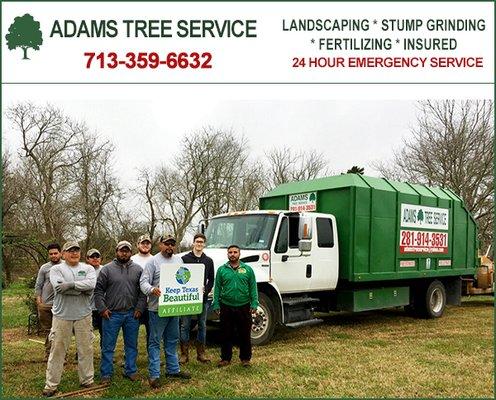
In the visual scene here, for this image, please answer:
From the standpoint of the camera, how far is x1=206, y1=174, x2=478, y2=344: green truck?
845 centimetres

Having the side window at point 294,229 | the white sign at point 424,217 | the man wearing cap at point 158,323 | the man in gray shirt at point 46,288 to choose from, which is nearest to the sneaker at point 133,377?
the man wearing cap at point 158,323

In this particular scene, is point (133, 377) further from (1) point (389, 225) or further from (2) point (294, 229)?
(1) point (389, 225)

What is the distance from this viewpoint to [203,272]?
6.51 m

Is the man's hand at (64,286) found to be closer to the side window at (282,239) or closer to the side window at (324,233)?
the side window at (282,239)

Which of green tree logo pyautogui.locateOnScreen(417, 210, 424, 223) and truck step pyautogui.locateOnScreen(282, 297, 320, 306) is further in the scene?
green tree logo pyautogui.locateOnScreen(417, 210, 424, 223)

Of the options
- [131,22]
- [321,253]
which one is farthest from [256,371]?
[131,22]

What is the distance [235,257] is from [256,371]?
157cm

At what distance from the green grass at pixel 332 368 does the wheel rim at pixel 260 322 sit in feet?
0.80

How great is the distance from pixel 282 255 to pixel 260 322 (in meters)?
1.25

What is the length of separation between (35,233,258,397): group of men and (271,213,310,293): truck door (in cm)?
169

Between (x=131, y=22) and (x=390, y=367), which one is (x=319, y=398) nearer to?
(x=390, y=367)

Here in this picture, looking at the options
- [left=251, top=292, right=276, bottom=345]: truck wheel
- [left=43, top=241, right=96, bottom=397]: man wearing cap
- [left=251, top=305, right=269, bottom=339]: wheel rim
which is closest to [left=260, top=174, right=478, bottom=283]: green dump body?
[left=251, top=292, right=276, bottom=345]: truck wheel

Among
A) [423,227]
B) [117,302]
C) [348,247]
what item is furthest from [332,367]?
[423,227]

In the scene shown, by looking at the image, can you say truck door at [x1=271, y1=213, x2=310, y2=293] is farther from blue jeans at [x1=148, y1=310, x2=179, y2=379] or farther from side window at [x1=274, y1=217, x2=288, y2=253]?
blue jeans at [x1=148, y1=310, x2=179, y2=379]
